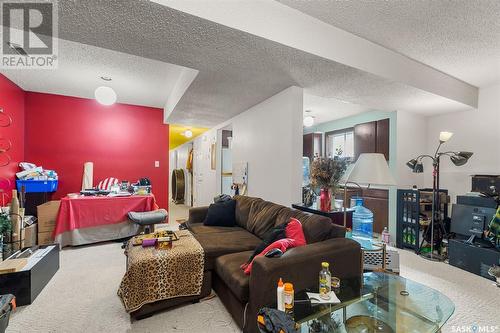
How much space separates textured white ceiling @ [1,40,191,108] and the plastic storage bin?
1634mm

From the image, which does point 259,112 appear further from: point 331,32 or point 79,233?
point 79,233

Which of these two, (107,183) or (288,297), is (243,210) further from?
(107,183)

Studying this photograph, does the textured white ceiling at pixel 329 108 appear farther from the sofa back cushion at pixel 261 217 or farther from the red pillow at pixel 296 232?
the red pillow at pixel 296 232

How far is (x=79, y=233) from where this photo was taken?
138 inches

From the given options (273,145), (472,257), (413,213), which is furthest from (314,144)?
(472,257)

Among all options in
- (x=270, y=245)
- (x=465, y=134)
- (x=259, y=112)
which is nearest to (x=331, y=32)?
(x=259, y=112)

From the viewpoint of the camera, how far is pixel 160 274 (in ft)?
6.16

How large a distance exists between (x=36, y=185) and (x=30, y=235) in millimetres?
939

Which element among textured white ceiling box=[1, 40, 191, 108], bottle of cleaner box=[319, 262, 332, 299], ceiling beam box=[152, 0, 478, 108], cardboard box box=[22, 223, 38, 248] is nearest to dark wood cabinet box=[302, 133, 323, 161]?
ceiling beam box=[152, 0, 478, 108]

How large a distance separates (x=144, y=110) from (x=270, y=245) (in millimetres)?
4530

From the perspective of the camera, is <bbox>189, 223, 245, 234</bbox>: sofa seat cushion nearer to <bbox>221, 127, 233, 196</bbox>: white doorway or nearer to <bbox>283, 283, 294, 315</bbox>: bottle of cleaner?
<bbox>283, 283, 294, 315</bbox>: bottle of cleaner

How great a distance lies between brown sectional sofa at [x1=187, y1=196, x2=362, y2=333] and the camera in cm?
155

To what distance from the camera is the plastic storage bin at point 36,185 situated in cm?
359

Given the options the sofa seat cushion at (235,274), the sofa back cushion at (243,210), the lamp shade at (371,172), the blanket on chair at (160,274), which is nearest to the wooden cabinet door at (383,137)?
the lamp shade at (371,172)
